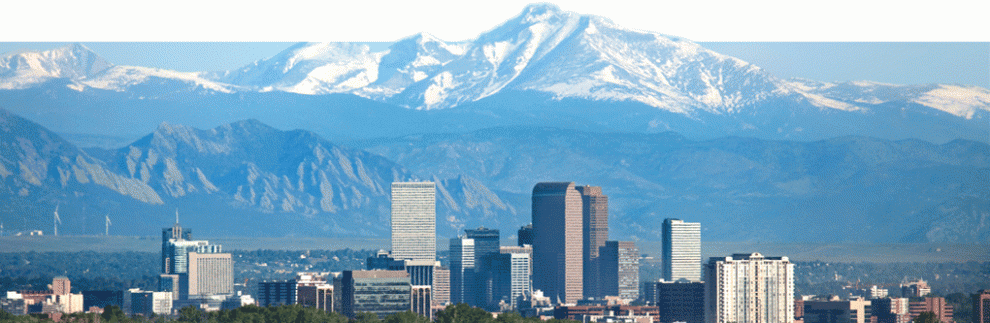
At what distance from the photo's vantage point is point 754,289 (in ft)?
524

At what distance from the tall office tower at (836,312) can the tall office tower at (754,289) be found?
22740mm

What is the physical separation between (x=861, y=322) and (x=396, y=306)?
4665 centimetres

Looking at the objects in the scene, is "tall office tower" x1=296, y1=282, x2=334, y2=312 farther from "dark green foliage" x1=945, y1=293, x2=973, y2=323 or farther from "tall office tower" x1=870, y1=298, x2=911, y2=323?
"dark green foliage" x1=945, y1=293, x2=973, y2=323

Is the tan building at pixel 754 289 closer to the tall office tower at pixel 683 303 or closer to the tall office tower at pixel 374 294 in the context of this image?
the tall office tower at pixel 683 303

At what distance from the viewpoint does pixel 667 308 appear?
19000 centimetres

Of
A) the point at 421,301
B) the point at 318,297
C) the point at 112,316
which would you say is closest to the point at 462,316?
the point at 112,316

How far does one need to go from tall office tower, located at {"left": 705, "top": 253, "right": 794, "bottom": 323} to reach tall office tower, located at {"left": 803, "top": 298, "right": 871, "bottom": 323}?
74.6 feet

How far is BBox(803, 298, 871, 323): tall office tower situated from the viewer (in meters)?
188

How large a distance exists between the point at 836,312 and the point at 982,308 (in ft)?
97.3

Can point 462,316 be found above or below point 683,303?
above

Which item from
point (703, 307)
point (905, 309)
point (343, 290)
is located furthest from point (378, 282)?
point (905, 309)

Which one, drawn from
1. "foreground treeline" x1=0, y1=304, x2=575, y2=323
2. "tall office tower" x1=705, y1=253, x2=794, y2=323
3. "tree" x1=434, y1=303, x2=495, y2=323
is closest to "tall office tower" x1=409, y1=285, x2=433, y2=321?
"tall office tower" x1=705, y1=253, x2=794, y2=323

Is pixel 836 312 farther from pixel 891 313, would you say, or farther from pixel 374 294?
pixel 374 294

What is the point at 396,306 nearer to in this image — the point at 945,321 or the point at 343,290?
the point at 343,290
